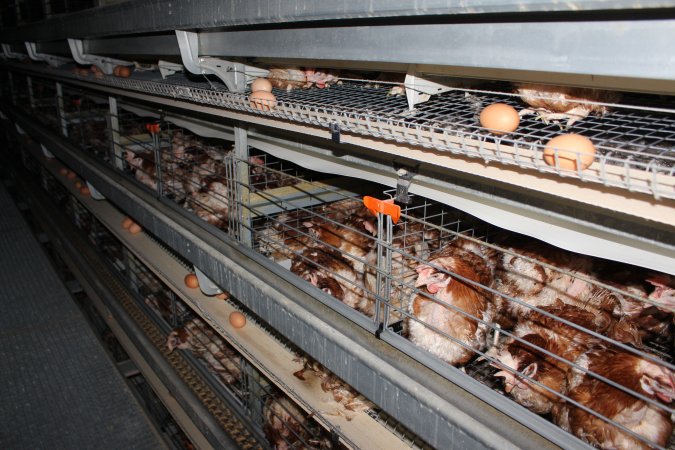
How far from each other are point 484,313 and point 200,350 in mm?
1549

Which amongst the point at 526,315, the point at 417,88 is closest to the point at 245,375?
the point at 526,315

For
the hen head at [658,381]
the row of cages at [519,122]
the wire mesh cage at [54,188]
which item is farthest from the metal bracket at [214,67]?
the wire mesh cage at [54,188]

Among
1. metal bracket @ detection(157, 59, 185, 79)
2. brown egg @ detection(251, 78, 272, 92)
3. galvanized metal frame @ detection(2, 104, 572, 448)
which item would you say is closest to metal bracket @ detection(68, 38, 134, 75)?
metal bracket @ detection(157, 59, 185, 79)

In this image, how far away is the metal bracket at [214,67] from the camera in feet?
4.60

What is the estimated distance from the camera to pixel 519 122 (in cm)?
90

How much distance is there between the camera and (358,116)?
1.02 metres

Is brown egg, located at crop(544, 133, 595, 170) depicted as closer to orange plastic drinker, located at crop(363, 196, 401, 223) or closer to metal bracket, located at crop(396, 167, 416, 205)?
orange plastic drinker, located at crop(363, 196, 401, 223)

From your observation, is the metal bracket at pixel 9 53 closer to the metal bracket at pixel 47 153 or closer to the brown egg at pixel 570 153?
the metal bracket at pixel 47 153

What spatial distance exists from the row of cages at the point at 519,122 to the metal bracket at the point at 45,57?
7.88 ft

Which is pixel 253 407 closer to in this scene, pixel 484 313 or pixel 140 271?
pixel 484 313

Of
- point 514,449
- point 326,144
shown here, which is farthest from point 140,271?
point 514,449

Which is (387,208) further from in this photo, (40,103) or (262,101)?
(40,103)

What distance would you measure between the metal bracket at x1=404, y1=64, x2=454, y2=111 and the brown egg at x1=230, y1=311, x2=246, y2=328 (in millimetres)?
1116

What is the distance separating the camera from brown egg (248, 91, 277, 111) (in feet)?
4.11
